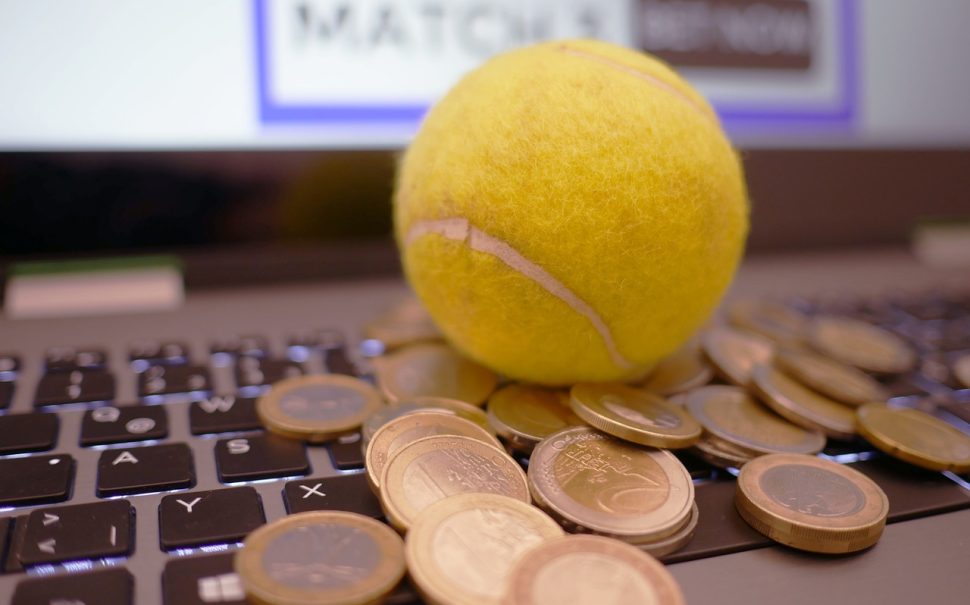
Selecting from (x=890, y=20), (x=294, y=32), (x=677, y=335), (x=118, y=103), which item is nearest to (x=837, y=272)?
(x=890, y=20)

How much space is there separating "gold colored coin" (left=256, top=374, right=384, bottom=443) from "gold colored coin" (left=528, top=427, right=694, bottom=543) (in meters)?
0.11

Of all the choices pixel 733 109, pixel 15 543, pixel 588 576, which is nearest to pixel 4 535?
pixel 15 543

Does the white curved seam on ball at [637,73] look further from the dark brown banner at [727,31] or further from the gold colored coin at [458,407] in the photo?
the dark brown banner at [727,31]

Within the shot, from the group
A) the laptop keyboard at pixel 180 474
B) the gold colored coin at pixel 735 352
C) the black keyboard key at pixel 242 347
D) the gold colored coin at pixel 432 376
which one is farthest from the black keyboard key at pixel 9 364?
the gold colored coin at pixel 735 352

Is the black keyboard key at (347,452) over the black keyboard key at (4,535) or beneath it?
beneath

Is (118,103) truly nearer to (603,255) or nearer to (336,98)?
(336,98)

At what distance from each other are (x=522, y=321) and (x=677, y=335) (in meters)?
0.09

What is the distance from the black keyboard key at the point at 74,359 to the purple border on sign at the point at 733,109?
0.75 ft

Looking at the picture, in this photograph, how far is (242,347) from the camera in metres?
0.51

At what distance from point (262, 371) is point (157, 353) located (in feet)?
0.26

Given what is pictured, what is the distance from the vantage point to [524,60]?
1.31 ft

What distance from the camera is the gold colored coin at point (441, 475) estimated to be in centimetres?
31

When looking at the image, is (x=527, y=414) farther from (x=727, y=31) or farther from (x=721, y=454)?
(x=727, y=31)

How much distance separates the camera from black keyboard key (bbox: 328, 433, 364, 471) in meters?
0.36
